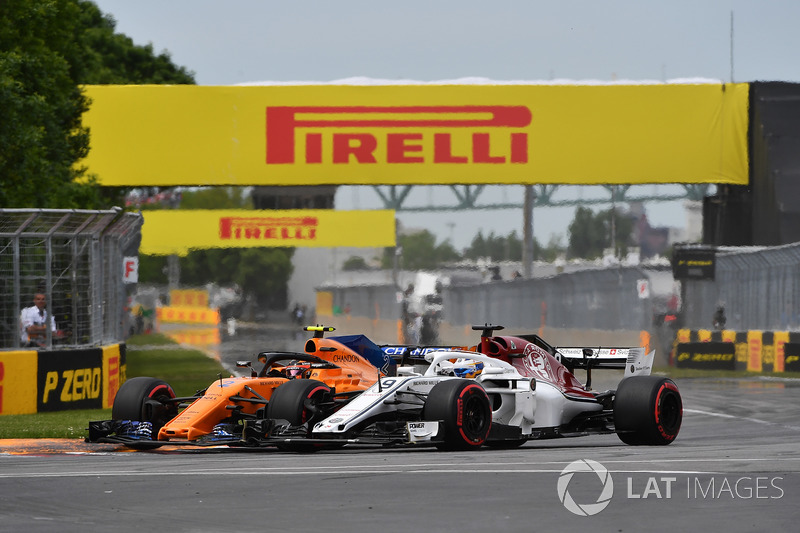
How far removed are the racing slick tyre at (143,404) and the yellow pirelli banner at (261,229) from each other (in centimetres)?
1588

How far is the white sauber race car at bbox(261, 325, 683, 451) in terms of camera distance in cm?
1165

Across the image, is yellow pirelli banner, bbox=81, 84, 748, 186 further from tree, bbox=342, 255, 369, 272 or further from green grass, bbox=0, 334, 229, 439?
green grass, bbox=0, 334, 229, 439

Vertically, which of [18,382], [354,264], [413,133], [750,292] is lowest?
[18,382]

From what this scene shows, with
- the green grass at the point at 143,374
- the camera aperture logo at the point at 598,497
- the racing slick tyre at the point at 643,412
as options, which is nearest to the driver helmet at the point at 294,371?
the green grass at the point at 143,374

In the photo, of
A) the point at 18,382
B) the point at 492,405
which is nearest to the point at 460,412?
the point at 492,405

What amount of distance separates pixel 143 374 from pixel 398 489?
19069 mm

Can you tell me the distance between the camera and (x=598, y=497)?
27.5 ft

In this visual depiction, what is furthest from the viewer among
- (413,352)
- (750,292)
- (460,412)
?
(750,292)

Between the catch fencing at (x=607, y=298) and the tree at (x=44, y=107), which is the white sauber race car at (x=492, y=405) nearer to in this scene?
the tree at (x=44, y=107)

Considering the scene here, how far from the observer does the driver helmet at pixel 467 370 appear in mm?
12781

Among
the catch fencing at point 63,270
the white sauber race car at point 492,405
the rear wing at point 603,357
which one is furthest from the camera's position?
the catch fencing at point 63,270

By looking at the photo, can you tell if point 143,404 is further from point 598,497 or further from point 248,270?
point 248,270

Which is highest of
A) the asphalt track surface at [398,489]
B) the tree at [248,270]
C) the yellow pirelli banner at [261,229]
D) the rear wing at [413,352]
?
the yellow pirelli banner at [261,229]

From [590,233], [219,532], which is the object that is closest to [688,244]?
[590,233]
